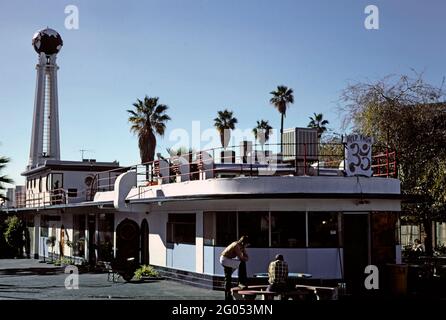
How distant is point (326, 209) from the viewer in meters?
19.9

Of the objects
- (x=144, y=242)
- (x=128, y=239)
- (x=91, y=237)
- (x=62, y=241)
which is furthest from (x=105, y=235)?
(x=62, y=241)

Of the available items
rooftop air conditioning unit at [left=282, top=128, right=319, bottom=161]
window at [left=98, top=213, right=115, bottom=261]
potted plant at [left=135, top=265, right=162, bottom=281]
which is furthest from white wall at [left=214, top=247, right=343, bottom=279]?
window at [left=98, top=213, right=115, bottom=261]

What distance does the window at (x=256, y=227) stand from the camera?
20.1 m

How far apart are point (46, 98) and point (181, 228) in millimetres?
40772

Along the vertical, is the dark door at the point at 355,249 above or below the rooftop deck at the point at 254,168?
below

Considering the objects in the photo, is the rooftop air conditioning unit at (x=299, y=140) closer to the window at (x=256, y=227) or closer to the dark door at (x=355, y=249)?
the dark door at (x=355, y=249)

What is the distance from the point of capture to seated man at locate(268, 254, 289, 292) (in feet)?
51.6

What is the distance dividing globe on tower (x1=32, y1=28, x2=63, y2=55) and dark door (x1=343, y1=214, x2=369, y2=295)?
1799 inches

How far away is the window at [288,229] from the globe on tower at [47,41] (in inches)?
1761

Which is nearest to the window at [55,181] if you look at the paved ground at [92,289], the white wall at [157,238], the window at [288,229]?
the paved ground at [92,289]

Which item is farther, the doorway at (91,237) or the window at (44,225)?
the window at (44,225)

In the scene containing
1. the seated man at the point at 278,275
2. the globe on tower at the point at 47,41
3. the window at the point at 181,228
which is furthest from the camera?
the globe on tower at the point at 47,41

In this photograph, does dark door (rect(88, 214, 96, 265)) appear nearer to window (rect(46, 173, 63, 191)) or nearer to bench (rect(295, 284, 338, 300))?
window (rect(46, 173, 63, 191))
